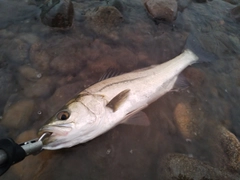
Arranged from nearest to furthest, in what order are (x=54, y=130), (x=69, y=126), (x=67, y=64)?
(x=54, y=130) < (x=69, y=126) < (x=67, y=64)

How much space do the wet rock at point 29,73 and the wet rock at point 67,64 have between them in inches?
14.2

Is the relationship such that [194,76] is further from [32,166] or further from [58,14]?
[32,166]

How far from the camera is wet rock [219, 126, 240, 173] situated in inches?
148

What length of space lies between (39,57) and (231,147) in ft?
14.1

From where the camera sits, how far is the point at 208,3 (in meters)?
8.09

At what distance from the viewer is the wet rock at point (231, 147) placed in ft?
12.3

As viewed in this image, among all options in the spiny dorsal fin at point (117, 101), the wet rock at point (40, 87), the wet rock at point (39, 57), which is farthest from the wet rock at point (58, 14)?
the spiny dorsal fin at point (117, 101)

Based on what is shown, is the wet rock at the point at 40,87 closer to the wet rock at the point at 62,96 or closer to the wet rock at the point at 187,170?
the wet rock at the point at 62,96

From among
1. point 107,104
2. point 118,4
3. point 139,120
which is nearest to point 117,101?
point 107,104

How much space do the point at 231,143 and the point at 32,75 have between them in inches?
162

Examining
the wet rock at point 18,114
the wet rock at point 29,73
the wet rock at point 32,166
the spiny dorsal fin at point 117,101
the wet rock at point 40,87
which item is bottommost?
the wet rock at point 32,166

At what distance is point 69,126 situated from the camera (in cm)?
311

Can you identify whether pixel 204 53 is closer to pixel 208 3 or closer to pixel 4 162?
pixel 208 3

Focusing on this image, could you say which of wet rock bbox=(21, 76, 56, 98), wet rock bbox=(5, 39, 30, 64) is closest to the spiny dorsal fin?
wet rock bbox=(21, 76, 56, 98)
